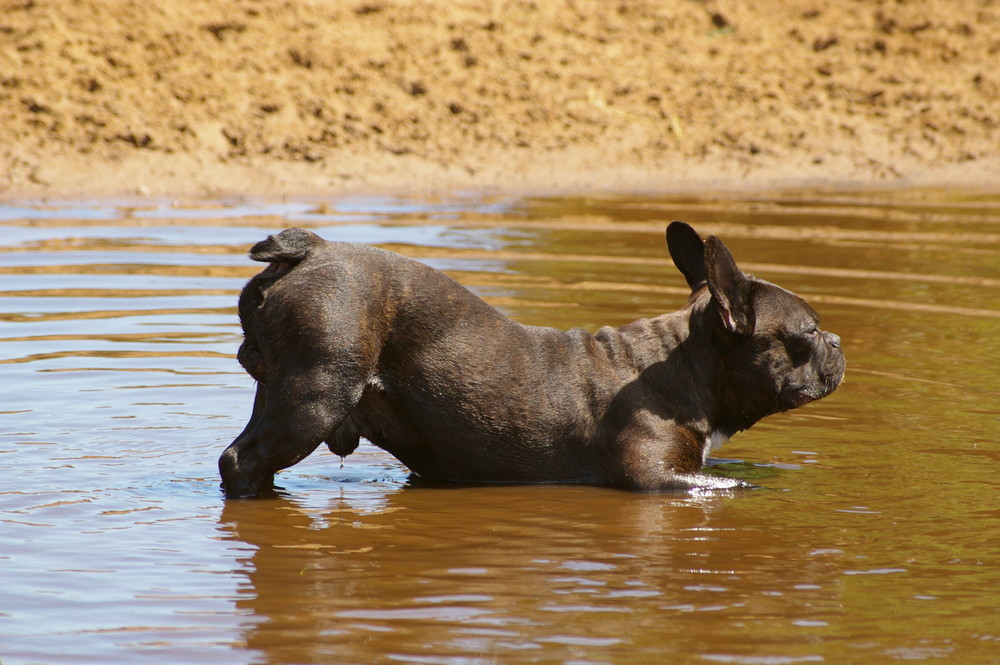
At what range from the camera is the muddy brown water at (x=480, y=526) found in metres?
5.41

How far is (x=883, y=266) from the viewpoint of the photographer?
14.5m

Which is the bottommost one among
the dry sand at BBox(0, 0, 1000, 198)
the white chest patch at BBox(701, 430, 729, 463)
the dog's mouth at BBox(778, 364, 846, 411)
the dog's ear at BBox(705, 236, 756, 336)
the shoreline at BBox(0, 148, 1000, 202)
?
the white chest patch at BBox(701, 430, 729, 463)

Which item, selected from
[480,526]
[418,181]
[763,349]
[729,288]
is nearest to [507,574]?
[480,526]

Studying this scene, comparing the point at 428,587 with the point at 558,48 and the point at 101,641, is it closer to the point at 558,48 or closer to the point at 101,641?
the point at 101,641

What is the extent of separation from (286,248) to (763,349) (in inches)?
104

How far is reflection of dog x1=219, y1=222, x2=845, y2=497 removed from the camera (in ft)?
23.0

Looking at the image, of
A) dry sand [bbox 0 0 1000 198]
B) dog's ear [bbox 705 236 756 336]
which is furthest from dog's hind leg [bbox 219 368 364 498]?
dry sand [bbox 0 0 1000 198]

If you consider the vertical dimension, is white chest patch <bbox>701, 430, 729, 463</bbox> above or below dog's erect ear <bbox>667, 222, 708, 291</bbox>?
below

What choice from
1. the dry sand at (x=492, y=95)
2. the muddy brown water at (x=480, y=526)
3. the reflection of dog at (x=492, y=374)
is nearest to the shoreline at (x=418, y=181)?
the dry sand at (x=492, y=95)

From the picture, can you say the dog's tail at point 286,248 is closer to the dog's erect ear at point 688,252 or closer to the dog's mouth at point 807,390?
the dog's erect ear at point 688,252

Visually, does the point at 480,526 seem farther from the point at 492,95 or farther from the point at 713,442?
the point at 492,95

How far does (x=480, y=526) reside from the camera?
696cm

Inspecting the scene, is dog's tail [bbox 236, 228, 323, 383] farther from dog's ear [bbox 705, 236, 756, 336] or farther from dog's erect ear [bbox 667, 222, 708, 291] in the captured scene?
dog's erect ear [bbox 667, 222, 708, 291]

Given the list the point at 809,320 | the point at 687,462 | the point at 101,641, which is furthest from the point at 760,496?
the point at 101,641
